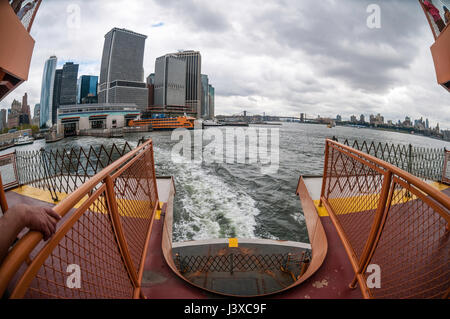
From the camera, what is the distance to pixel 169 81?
116 metres

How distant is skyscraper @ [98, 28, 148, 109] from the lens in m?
104

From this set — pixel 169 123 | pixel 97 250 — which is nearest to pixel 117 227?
pixel 97 250

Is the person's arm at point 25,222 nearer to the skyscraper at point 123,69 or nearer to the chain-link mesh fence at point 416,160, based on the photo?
the chain-link mesh fence at point 416,160

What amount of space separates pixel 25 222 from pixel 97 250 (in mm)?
1349

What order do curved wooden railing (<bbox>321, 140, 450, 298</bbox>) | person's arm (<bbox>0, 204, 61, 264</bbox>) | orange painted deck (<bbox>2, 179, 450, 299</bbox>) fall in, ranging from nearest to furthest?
person's arm (<bbox>0, 204, 61, 264</bbox>)
curved wooden railing (<bbox>321, 140, 450, 298</bbox>)
orange painted deck (<bbox>2, 179, 450, 299</bbox>)

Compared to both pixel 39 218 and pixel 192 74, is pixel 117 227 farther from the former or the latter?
pixel 192 74

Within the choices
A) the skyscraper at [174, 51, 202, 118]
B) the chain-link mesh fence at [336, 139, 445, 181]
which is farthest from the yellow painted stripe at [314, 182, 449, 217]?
the skyscraper at [174, 51, 202, 118]

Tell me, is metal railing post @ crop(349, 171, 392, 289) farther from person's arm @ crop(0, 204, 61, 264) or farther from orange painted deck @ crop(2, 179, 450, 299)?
person's arm @ crop(0, 204, 61, 264)

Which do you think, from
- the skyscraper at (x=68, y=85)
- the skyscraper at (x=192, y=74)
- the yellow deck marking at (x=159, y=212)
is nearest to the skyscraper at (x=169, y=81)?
the skyscraper at (x=192, y=74)

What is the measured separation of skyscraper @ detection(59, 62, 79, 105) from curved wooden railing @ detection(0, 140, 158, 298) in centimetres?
14073

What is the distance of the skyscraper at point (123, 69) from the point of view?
103656 mm

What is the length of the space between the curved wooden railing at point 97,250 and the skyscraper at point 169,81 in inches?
4666
